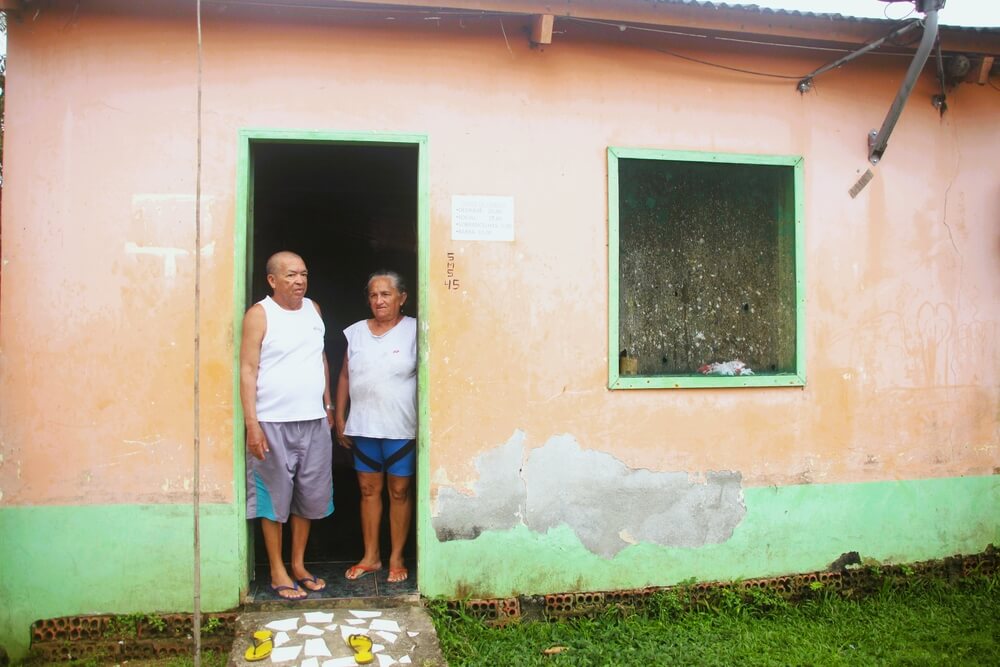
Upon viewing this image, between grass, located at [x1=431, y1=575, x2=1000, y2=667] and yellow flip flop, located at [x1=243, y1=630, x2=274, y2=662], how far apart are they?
851 millimetres

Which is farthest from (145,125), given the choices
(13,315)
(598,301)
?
(598,301)

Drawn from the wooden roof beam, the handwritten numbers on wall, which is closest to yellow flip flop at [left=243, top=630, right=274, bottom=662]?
the handwritten numbers on wall

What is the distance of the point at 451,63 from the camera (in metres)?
4.10

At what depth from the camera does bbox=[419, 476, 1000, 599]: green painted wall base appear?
4.10 m

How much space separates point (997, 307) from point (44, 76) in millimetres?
5802

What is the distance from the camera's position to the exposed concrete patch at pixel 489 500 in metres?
4.06

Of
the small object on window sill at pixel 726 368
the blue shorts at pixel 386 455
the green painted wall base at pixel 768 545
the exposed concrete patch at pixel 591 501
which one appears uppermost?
the small object on window sill at pixel 726 368

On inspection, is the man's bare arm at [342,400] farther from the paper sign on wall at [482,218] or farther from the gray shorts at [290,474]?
the paper sign on wall at [482,218]

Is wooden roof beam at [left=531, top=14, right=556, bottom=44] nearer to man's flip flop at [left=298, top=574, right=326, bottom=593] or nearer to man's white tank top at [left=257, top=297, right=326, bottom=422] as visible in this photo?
man's white tank top at [left=257, top=297, right=326, bottom=422]

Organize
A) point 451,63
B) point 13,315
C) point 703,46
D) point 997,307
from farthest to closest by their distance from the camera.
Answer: point 997,307
point 703,46
point 451,63
point 13,315

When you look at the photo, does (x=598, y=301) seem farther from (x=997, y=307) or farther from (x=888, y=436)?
(x=997, y=307)

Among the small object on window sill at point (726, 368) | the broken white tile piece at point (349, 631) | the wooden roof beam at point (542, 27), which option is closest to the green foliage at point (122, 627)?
the broken white tile piece at point (349, 631)

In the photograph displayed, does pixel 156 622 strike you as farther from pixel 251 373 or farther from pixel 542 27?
pixel 542 27

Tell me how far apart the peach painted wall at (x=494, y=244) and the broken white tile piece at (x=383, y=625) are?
74 cm
